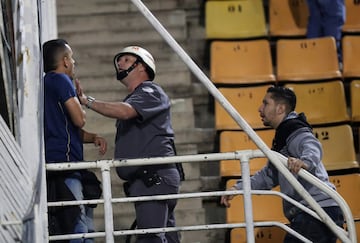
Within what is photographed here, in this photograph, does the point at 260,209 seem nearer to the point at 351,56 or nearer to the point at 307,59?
the point at 307,59

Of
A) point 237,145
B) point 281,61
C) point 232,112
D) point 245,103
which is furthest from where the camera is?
point 281,61

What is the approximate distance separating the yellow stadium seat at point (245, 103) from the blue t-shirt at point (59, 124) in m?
2.54

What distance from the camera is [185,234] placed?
8.34 metres

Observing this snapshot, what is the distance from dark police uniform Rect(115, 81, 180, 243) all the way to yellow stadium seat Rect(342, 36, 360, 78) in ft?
11.4

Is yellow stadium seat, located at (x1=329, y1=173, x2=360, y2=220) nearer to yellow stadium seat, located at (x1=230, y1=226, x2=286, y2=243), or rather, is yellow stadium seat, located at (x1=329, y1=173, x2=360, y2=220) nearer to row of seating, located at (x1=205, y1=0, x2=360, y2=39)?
yellow stadium seat, located at (x1=230, y1=226, x2=286, y2=243)

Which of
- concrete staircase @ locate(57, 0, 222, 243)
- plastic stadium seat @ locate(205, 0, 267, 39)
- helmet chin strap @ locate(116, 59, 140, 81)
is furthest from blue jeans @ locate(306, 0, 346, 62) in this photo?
helmet chin strap @ locate(116, 59, 140, 81)

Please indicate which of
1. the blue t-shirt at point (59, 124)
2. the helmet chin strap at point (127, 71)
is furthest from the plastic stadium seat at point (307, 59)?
the blue t-shirt at point (59, 124)

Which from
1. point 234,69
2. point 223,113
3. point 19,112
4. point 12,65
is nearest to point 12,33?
point 12,65

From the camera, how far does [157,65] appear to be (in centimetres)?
987

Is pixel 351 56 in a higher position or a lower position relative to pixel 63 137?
higher

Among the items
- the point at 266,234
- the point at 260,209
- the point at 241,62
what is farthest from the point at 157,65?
the point at 266,234

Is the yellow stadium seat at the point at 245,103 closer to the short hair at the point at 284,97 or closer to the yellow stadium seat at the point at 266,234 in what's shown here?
the yellow stadium seat at the point at 266,234

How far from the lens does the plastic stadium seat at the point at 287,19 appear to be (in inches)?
419

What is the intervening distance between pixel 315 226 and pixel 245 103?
2848 mm
